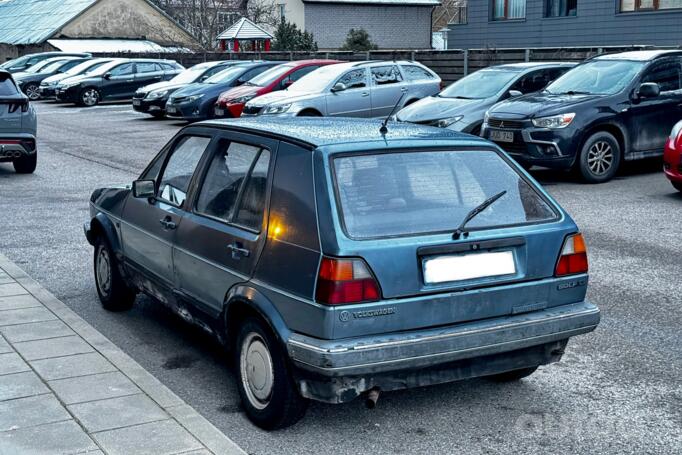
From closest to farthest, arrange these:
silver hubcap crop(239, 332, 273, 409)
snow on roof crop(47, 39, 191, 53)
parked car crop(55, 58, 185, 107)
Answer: silver hubcap crop(239, 332, 273, 409), parked car crop(55, 58, 185, 107), snow on roof crop(47, 39, 191, 53)

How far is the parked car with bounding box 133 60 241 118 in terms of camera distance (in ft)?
85.9

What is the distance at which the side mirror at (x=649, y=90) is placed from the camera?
13391 mm

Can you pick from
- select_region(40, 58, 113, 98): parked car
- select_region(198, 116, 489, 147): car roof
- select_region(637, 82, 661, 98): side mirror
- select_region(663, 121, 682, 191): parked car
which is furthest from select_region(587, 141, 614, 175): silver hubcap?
select_region(40, 58, 113, 98): parked car

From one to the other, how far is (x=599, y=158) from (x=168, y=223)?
8.94 meters

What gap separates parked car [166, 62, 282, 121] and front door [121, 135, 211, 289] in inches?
697

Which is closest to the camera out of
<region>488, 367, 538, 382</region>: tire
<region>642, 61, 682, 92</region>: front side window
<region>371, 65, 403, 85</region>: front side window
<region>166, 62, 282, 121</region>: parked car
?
<region>488, 367, 538, 382</region>: tire

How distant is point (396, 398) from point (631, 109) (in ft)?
31.3

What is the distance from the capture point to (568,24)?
101 feet

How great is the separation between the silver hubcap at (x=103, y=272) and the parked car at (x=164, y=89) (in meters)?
18.8

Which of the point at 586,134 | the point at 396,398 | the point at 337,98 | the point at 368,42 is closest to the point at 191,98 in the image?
the point at 337,98

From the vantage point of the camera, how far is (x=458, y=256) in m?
4.64

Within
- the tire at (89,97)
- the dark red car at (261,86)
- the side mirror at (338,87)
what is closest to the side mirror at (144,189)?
the side mirror at (338,87)

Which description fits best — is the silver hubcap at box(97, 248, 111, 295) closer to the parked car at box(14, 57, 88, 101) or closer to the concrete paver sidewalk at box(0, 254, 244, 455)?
the concrete paver sidewalk at box(0, 254, 244, 455)

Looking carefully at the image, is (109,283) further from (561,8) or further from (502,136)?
(561,8)
